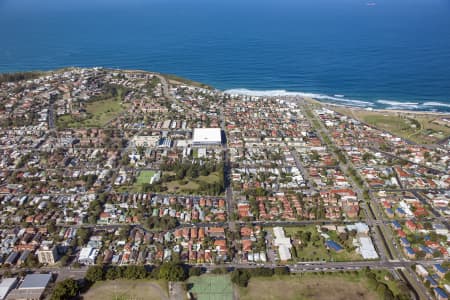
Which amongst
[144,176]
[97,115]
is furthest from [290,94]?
[144,176]

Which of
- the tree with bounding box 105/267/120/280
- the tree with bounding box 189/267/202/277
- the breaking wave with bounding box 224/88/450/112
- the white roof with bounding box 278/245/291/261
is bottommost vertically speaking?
the tree with bounding box 105/267/120/280

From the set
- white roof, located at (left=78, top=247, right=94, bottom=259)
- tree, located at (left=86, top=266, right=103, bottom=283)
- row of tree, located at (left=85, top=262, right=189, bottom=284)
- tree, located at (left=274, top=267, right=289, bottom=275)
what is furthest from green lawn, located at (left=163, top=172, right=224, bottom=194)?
tree, located at (left=274, top=267, right=289, bottom=275)

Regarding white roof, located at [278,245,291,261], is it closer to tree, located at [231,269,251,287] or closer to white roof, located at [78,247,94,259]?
tree, located at [231,269,251,287]

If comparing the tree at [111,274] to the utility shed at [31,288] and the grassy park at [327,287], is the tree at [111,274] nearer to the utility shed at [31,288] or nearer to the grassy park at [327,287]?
the utility shed at [31,288]

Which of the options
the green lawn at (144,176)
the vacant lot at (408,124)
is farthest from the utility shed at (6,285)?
the vacant lot at (408,124)

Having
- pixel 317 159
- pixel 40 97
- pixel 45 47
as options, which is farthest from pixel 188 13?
pixel 317 159

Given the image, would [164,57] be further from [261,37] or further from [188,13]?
[188,13]

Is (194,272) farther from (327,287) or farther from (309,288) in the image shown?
(327,287)
